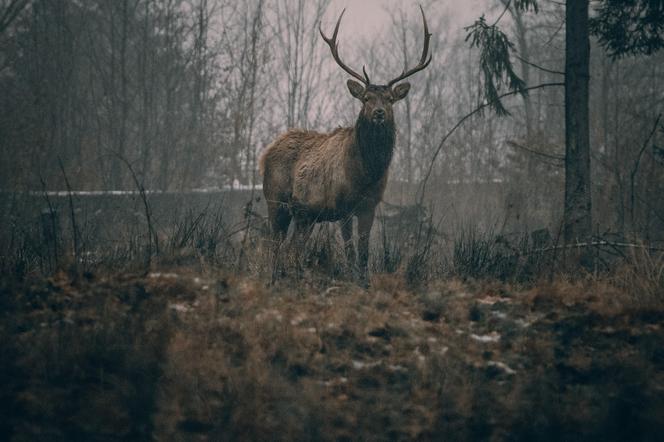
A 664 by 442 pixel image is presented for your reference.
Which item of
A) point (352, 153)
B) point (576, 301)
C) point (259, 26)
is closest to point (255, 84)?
point (259, 26)

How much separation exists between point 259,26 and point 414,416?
50.0 ft

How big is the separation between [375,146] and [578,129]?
7.77 feet

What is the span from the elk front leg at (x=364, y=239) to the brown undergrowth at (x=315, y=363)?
118cm

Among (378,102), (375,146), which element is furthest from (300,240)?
(378,102)

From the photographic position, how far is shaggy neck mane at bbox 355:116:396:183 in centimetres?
710

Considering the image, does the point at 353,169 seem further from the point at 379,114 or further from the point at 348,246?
the point at 348,246

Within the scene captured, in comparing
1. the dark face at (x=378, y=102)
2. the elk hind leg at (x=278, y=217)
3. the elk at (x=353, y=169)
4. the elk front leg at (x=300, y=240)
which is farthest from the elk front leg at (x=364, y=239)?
the elk hind leg at (x=278, y=217)

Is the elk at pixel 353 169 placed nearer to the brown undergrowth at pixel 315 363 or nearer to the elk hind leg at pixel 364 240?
the elk hind leg at pixel 364 240

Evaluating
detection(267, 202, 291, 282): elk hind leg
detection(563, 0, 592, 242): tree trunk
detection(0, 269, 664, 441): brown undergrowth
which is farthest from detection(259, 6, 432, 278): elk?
detection(0, 269, 664, 441): brown undergrowth

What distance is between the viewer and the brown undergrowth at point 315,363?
11.4 ft

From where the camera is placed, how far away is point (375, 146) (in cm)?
710

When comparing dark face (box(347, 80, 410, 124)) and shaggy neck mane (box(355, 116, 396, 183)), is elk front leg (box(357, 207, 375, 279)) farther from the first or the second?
dark face (box(347, 80, 410, 124))

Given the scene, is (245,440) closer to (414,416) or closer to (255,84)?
(414,416)

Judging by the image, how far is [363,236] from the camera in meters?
6.82
